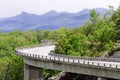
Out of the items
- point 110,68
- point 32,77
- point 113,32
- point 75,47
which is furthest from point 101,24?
point 110,68

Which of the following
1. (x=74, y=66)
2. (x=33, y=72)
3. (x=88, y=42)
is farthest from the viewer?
(x=88, y=42)

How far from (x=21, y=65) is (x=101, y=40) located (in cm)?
2967

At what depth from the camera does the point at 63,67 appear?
273 ft

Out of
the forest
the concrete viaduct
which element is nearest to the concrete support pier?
the concrete viaduct

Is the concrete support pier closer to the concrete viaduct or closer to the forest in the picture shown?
the concrete viaduct

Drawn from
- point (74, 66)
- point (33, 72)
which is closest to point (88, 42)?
point (33, 72)

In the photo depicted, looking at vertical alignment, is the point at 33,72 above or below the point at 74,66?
below

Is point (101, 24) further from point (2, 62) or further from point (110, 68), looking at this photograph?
point (110, 68)

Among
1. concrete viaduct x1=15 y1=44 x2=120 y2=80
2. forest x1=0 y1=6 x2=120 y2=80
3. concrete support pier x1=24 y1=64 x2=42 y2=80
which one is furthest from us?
concrete support pier x1=24 y1=64 x2=42 y2=80

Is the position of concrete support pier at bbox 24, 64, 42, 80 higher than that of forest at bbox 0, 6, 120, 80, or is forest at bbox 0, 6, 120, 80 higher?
forest at bbox 0, 6, 120, 80

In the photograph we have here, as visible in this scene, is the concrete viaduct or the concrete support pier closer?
the concrete viaduct

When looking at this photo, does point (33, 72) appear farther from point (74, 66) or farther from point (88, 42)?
point (74, 66)

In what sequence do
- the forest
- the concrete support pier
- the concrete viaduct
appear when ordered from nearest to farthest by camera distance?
the concrete viaduct
the forest
the concrete support pier

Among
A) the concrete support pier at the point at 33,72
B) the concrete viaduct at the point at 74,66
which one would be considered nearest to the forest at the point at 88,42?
the concrete support pier at the point at 33,72
